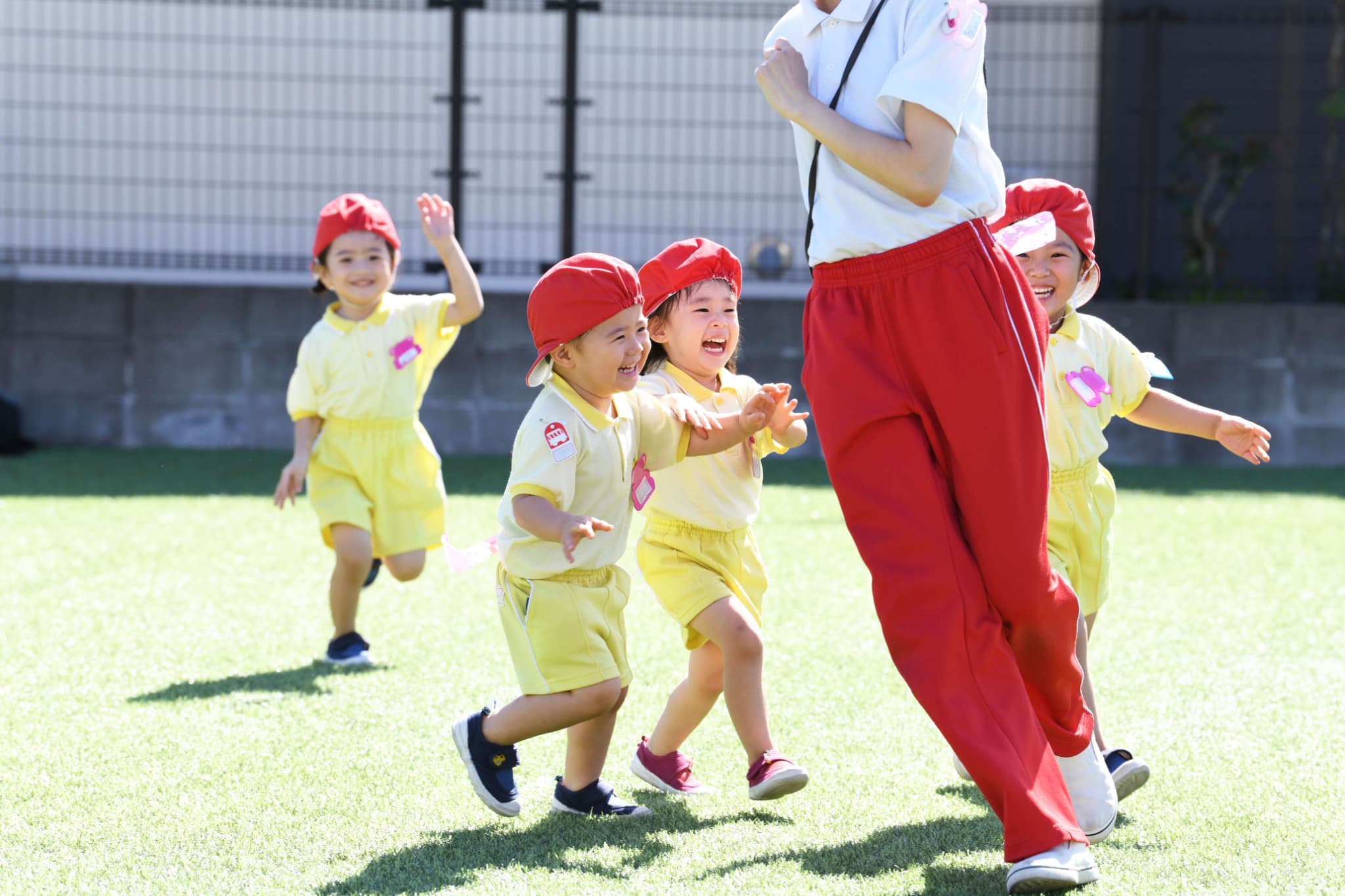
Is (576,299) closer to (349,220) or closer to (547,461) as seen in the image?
(547,461)

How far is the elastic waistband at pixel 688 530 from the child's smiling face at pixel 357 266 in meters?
1.81

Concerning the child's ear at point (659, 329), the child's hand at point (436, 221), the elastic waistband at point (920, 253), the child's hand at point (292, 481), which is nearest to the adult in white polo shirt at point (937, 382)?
the elastic waistband at point (920, 253)

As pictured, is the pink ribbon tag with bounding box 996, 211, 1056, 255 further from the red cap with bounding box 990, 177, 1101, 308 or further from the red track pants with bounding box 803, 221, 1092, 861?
the red track pants with bounding box 803, 221, 1092, 861

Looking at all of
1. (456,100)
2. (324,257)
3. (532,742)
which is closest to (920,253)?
(532,742)

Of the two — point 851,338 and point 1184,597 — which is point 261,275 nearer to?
point 1184,597

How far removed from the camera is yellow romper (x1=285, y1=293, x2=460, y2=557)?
4902 millimetres

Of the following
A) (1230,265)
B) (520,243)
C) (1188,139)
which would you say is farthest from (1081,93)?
(520,243)

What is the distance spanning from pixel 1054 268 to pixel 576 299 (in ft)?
3.80

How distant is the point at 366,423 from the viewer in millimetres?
4934

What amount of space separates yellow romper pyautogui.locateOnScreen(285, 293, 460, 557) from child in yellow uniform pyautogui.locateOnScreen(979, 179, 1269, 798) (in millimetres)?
2080

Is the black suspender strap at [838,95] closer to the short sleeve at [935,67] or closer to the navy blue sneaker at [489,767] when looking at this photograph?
the short sleeve at [935,67]

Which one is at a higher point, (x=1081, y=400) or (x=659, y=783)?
(x=1081, y=400)

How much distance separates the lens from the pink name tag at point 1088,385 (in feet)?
11.6

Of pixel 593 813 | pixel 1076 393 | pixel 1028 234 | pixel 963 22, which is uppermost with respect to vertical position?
pixel 963 22
